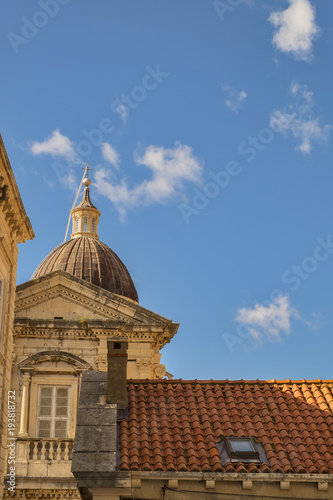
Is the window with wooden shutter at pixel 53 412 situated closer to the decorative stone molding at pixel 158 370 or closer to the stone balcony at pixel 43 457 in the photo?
the stone balcony at pixel 43 457

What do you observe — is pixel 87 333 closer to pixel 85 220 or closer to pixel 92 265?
pixel 92 265

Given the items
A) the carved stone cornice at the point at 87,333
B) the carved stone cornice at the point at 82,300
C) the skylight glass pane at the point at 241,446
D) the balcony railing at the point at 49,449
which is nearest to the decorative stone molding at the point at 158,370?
the carved stone cornice at the point at 87,333

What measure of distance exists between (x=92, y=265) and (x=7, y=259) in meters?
12.7

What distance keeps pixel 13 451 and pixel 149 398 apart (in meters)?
8.84

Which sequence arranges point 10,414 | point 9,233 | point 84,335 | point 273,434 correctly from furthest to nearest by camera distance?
point 84,335 → point 10,414 → point 9,233 → point 273,434

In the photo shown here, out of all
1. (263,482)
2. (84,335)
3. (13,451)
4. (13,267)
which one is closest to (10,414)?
(13,451)

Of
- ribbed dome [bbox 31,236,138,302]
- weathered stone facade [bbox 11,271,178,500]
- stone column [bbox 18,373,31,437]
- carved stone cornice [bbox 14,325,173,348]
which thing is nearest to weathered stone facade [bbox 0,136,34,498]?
weathered stone facade [bbox 11,271,178,500]

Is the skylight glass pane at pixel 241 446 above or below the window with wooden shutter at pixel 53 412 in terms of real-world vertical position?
Answer: below

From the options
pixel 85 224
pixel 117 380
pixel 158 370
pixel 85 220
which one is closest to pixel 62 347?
pixel 158 370

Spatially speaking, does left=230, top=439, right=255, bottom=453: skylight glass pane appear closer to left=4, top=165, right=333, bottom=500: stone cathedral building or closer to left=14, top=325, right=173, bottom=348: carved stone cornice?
left=4, top=165, right=333, bottom=500: stone cathedral building

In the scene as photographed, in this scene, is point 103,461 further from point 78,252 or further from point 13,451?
point 78,252

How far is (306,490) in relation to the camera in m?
11.1

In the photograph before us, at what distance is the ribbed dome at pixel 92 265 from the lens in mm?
28484

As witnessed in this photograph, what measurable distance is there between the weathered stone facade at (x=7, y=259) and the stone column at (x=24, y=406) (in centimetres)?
509
